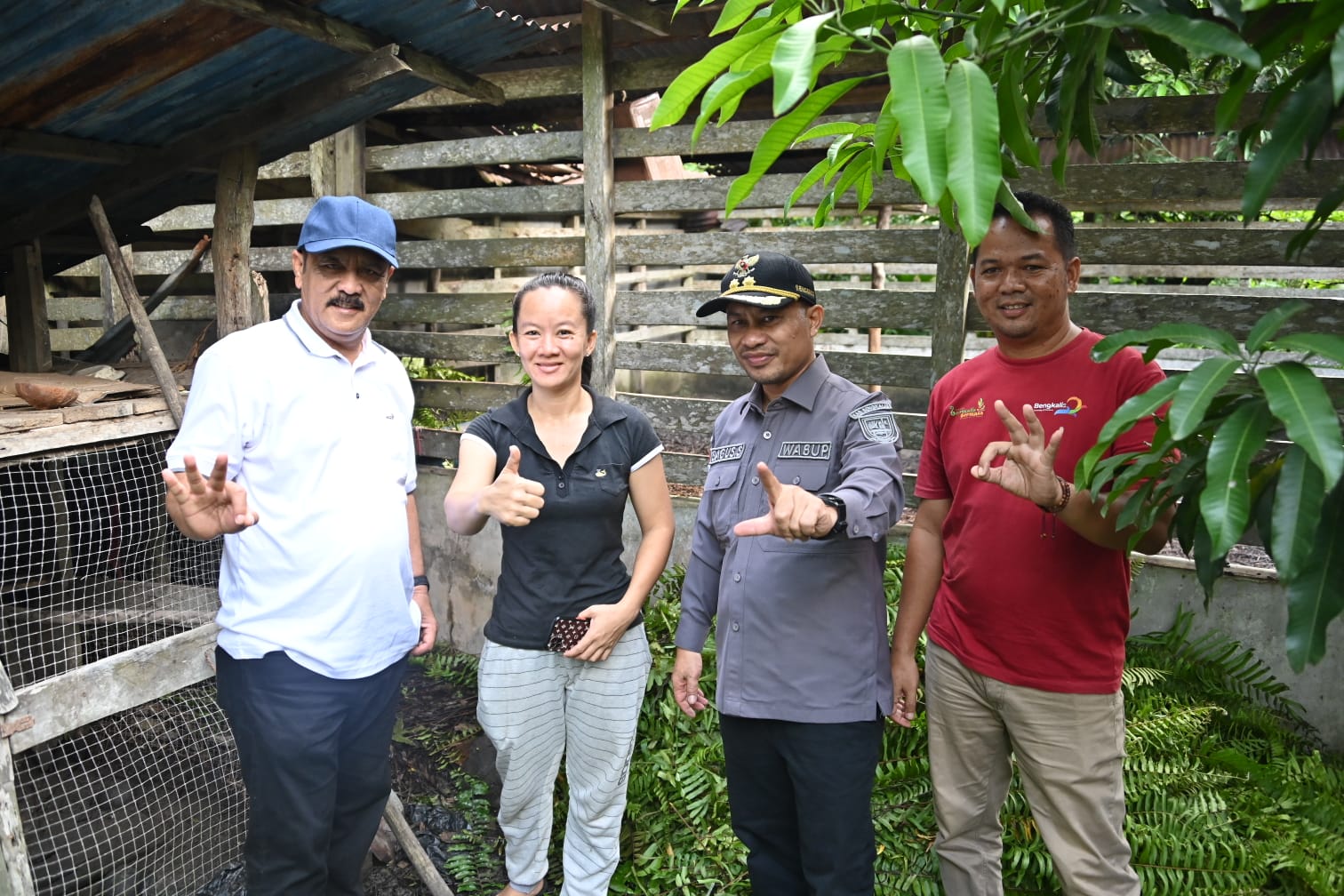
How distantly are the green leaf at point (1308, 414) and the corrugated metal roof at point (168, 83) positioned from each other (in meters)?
3.02

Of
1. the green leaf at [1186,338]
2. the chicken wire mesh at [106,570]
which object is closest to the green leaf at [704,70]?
the green leaf at [1186,338]

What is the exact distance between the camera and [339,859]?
2.89 m

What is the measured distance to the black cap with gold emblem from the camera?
2.61 meters

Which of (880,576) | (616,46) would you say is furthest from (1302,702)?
(616,46)

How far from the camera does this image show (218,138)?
3.93 m

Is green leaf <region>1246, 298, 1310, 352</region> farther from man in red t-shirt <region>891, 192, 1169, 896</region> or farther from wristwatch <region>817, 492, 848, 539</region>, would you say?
wristwatch <region>817, 492, 848, 539</region>

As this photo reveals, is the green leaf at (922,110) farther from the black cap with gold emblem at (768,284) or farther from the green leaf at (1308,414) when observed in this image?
the black cap with gold emblem at (768,284)

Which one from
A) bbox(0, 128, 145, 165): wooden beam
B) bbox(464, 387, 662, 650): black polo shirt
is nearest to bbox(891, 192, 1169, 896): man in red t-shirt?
bbox(464, 387, 662, 650): black polo shirt

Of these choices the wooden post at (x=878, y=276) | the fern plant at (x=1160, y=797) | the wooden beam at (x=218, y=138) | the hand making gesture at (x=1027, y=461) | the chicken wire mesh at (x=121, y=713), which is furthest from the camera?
the wooden post at (x=878, y=276)

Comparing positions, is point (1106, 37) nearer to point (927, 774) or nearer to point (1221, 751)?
point (927, 774)

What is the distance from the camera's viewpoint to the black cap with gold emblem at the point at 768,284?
261 cm

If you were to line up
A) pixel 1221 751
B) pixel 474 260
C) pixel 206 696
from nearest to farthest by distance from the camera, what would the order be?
pixel 1221 751 → pixel 206 696 → pixel 474 260

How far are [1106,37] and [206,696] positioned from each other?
476 cm

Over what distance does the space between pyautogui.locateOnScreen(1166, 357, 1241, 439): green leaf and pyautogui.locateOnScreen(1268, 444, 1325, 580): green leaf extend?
14 cm
